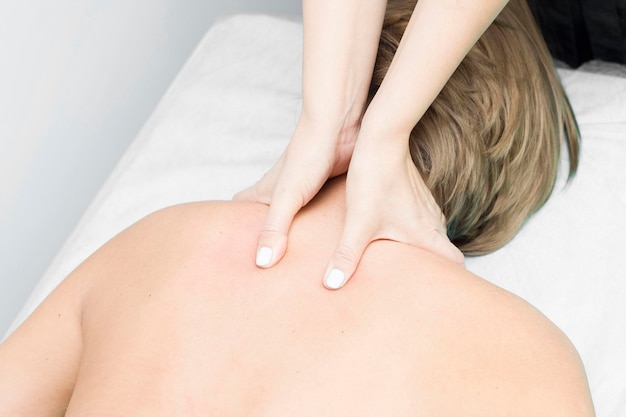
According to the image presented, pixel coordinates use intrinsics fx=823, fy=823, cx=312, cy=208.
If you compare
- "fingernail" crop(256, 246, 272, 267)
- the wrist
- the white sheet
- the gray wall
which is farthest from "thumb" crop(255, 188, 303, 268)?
the gray wall

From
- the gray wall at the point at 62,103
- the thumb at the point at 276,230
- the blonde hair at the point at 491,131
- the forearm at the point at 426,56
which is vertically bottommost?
the gray wall at the point at 62,103

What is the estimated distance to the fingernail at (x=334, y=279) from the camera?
0.96 m

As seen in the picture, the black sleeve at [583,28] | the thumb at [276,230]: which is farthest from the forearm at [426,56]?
the black sleeve at [583,28]

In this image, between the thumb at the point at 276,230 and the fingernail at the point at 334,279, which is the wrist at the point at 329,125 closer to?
the thumb at the point at 276,230

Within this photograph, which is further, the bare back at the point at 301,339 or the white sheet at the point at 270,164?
the white sheet at the point at 270,164

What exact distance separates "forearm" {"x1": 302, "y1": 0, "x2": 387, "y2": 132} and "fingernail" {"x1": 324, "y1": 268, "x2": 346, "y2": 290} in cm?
34

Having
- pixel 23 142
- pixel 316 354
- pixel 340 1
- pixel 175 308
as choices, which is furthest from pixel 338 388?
pixel 23 142

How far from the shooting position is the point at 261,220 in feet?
3.57

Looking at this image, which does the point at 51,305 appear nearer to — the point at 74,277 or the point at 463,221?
the point at 74,277

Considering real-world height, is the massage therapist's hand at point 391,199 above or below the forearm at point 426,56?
below

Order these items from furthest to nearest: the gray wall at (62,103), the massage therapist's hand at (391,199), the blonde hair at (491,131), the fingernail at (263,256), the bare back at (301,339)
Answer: the gray wall at (62,103) < the blonde hair at (491,131) < the massage therapist's hand at (391,199) < the fingernail at (263,256) < the bare back at (301,339)

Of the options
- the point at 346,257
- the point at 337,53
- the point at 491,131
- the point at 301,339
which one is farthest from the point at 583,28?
the point at 301,339

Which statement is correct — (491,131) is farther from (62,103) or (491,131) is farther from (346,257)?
(62,103)

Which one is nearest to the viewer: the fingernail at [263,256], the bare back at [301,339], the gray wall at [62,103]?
the bare back at [301,339]
